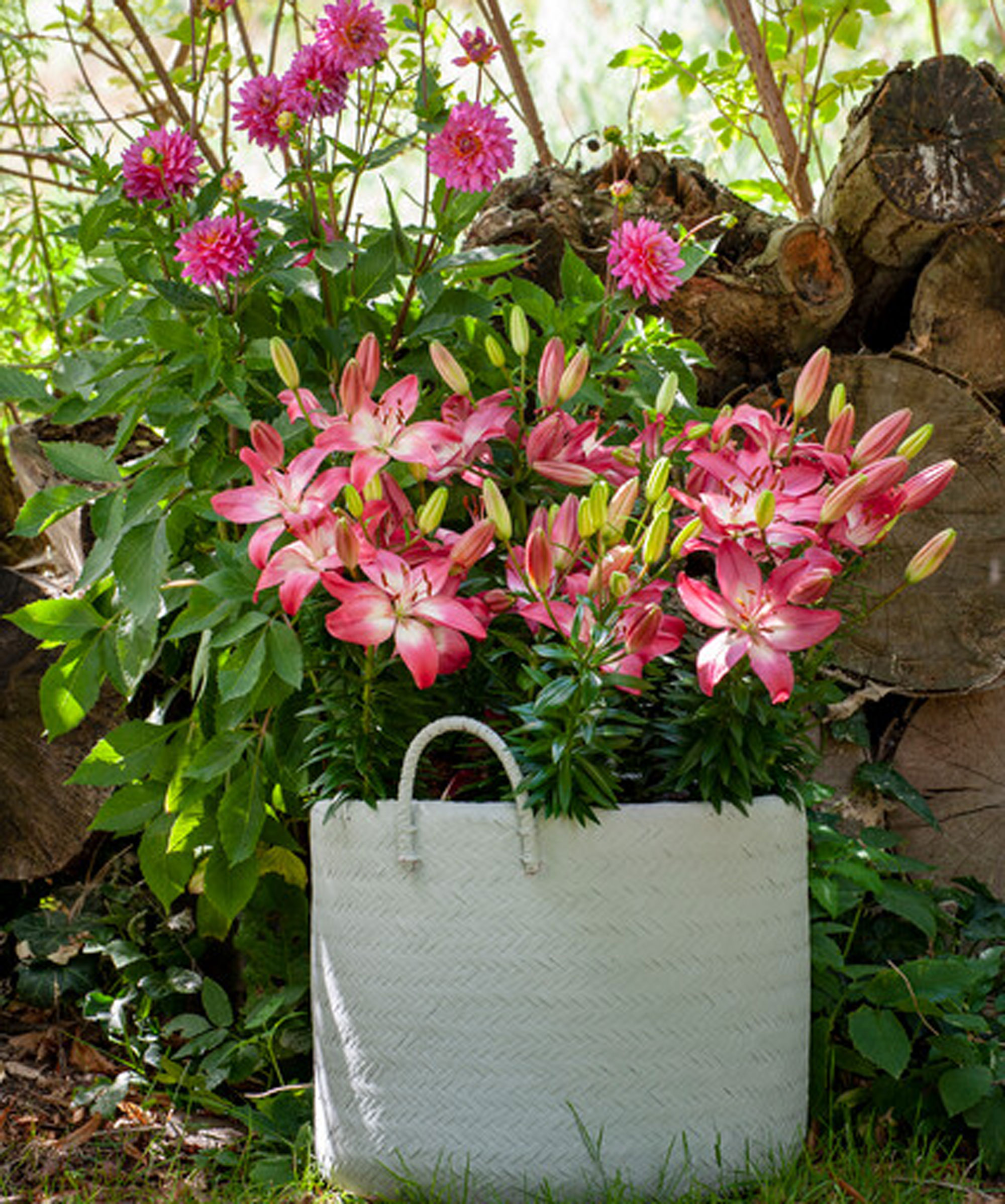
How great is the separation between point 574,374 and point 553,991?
0.54 meters

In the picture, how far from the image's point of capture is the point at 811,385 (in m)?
1.15

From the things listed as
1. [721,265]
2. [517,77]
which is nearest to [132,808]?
[721,265]

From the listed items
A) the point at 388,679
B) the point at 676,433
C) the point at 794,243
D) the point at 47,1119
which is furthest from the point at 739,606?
the point at 47,1119

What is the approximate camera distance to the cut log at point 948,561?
1.79 meters

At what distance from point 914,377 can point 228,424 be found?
937 millimetres

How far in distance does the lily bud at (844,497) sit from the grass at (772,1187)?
0.60m

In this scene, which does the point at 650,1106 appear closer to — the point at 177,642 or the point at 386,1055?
the point at 386,1055

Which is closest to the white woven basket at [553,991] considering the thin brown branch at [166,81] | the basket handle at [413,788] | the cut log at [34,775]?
the basket handle at [413,788]

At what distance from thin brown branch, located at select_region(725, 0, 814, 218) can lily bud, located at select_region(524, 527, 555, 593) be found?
1244 millimetres

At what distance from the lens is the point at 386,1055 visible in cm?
119

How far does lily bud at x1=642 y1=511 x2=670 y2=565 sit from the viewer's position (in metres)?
1.04

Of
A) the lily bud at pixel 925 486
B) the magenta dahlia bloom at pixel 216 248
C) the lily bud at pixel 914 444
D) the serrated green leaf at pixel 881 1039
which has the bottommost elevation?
the serrated green leaf at pixel 881 1039

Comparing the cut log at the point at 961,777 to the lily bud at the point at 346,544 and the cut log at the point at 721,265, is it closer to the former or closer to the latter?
the cut log at the point at 721,265

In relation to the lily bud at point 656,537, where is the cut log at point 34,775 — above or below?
below
